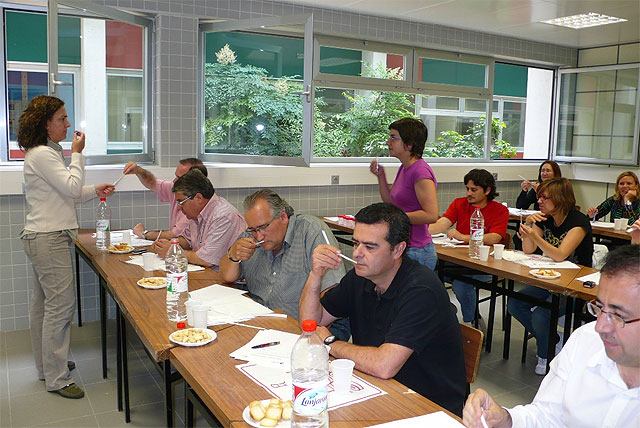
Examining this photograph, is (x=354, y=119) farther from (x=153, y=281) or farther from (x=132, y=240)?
(x=153, y=281)

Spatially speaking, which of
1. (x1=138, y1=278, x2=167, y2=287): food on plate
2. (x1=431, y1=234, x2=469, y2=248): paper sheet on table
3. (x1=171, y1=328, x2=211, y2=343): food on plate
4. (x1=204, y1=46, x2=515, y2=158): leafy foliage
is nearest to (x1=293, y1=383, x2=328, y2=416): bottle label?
(x1=171, y1=328, x2=211, y2=343): food on plate

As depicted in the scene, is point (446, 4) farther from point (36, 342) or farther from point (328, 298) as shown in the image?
point (36, 342)

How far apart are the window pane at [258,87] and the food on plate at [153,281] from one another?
2.36 m

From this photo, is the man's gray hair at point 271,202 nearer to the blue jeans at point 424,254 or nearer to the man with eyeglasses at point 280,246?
the man with eyeglasses at point 280,246

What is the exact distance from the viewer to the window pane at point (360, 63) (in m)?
5.79

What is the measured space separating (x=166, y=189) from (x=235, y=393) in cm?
312

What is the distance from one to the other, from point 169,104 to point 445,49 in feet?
10.7

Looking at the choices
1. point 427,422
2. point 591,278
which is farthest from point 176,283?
point 591,278

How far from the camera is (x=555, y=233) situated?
12.5ft

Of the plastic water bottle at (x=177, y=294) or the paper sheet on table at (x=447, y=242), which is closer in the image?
the plastic water bottle at (x=177, y=294)

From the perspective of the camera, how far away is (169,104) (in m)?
4.91

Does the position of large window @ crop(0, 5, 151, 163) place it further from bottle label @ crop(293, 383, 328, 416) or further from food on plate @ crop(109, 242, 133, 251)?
bottle label @ crop(293, 383, 328, 416)

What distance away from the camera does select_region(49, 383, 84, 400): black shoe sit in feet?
10.8

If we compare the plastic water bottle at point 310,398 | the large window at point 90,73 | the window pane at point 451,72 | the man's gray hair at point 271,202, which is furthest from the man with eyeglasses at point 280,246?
the window pane at point 451,72
